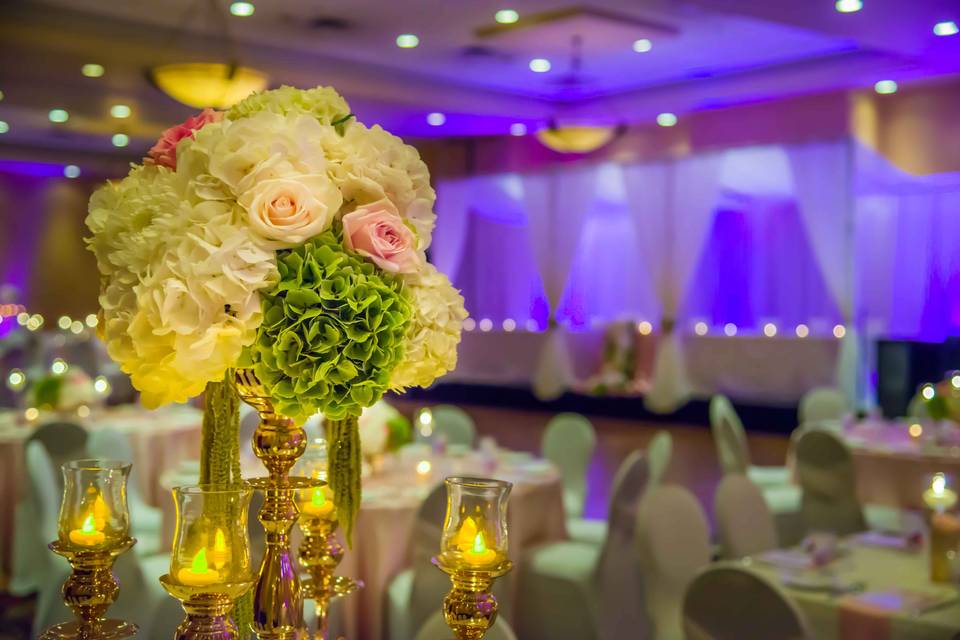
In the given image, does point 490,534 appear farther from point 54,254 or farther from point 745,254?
point 54,254

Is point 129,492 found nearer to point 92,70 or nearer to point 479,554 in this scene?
point 479,554

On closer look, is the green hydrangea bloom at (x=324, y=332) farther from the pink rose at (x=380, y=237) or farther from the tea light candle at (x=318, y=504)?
the tea light candle at (x=318, y=504)

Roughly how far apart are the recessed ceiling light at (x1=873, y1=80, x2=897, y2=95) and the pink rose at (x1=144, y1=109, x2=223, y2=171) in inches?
364

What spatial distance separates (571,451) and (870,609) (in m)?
3.44

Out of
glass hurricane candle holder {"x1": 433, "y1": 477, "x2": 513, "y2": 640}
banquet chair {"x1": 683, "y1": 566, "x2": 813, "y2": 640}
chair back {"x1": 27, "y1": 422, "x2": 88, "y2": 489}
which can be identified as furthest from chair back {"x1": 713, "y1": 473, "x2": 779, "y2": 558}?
chair back {"x1": 27, "y1": 422, "x2": 88, "y2": 489}

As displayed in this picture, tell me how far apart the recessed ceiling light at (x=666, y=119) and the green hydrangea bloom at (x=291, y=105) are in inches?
399

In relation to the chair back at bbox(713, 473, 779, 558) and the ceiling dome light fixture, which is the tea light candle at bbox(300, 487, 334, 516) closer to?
the chair back at bbox(713, 473, 779, 558)

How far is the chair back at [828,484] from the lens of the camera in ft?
19.1

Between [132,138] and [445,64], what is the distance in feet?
21.6

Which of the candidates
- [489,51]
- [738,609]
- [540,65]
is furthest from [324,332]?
[540,65]

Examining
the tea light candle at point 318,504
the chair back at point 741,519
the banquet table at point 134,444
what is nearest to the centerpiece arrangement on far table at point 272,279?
the tea light candle at point 318,504

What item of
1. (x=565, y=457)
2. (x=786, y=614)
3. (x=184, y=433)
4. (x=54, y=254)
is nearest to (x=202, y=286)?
(x=786, y=614)

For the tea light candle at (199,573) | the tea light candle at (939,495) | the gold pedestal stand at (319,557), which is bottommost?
the tea light candle at (939,495)

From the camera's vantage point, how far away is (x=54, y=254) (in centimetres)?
1705
